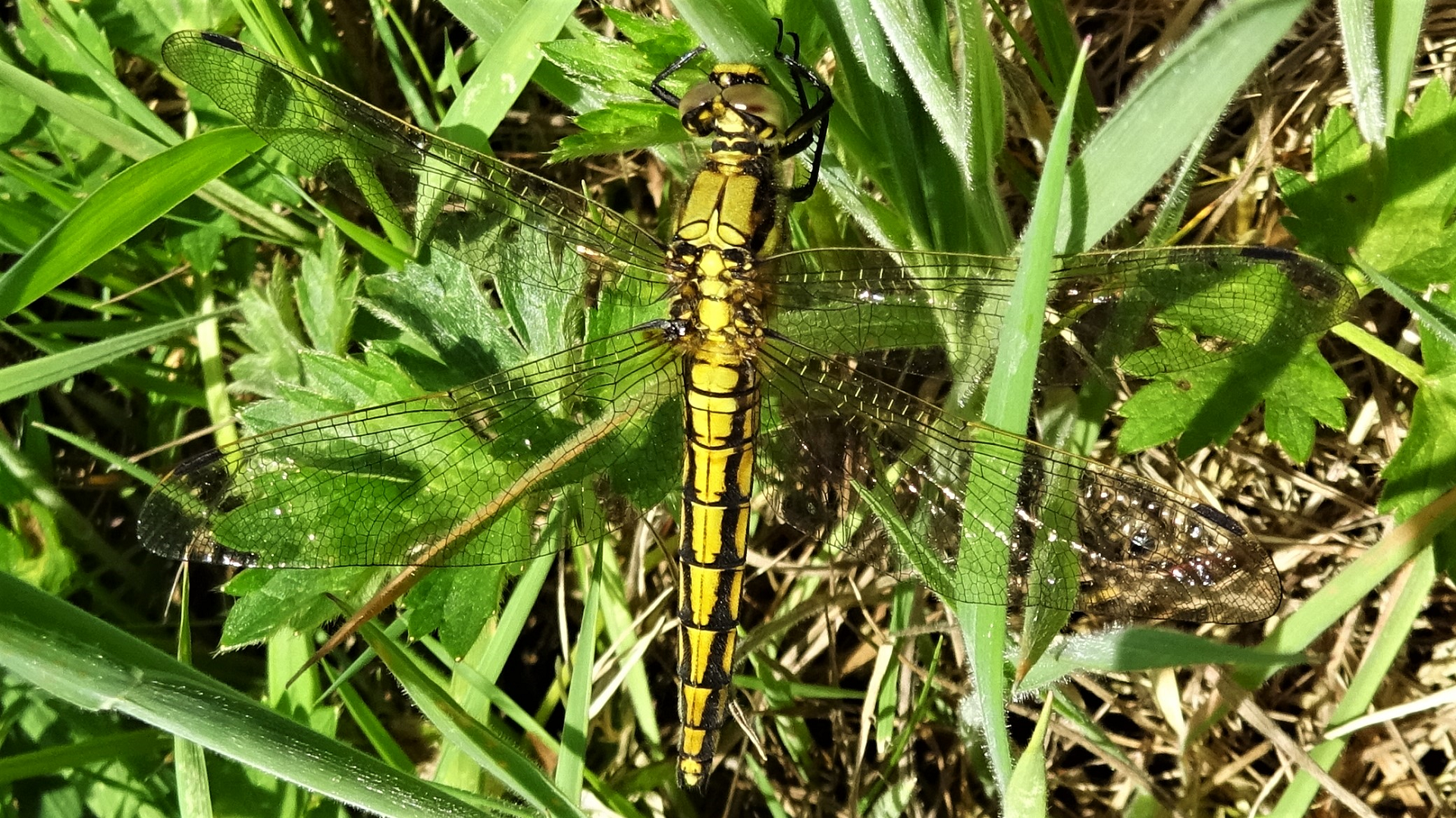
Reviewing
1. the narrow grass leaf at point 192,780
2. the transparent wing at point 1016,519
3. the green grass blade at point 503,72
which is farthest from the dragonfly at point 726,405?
the narrow grass leaf at point 192,780

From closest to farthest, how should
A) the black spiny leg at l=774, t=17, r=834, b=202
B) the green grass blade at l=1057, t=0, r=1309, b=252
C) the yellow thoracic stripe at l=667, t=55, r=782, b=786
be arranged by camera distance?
the green grass blade at l=1057, t=0, r=1309, b=252, the black spiny leg at l=774, t=17, r=834, b=202, the yellow thoracic stripe at l=667, t=55, r=782, b=786

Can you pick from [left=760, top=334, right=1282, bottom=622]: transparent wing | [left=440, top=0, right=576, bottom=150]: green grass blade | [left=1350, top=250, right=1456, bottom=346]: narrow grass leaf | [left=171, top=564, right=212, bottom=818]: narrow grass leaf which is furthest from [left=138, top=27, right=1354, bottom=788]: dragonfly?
[left=171, top=564, right=212, bottom=818]: narrow grass leaf

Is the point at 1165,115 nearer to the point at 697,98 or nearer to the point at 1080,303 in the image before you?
the point at 1080,303

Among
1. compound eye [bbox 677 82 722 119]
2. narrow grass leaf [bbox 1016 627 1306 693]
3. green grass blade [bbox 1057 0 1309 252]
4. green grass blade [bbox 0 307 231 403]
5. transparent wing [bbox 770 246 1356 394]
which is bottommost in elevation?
narrow grass leaf [bbox 1016 627 1306 693]

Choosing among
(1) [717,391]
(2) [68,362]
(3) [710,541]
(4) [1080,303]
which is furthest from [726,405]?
(2) [68,362]

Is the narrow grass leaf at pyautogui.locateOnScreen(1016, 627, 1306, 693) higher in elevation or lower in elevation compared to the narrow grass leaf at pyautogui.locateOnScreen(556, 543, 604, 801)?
higher

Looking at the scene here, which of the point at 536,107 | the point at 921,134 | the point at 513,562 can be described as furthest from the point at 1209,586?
the point at 536,107

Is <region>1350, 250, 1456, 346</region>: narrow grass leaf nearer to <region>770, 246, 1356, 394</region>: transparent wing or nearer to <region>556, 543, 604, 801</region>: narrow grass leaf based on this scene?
<region>770, 246, 1356, 394</region>: transparent wing

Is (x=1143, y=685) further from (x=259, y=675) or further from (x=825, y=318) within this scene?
(x=259, y=675)
